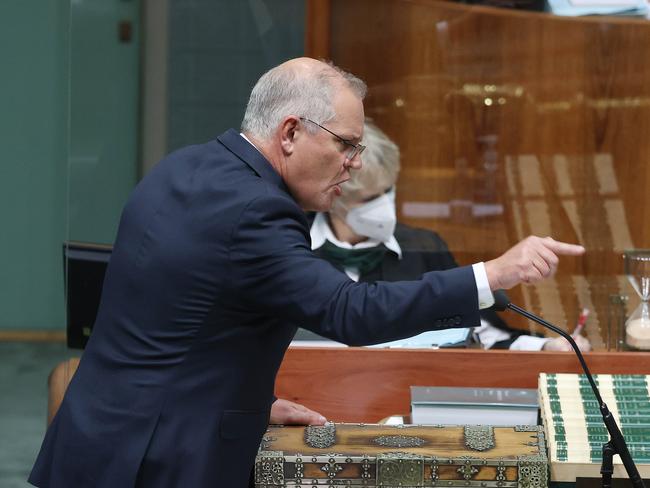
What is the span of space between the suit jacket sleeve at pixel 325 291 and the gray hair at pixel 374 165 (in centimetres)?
153

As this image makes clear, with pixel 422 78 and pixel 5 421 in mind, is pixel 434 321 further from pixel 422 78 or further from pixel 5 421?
pixel 5 421

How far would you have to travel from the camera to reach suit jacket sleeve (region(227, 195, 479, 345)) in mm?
2012

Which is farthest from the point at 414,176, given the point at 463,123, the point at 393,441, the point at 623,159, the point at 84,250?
the point at 393,441

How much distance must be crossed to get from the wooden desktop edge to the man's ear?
2.65 feet

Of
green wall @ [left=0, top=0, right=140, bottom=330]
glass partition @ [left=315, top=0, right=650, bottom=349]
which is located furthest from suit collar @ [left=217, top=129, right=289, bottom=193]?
green wall @ [left=0, top=0, right=140, bottom=330]

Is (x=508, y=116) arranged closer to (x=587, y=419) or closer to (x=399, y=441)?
(x=587, y=419)

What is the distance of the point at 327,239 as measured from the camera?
141 inches

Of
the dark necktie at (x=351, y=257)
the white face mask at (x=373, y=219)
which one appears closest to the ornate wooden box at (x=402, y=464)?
the dark necktie at (x=351, y=257)

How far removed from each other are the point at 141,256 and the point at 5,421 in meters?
3.12

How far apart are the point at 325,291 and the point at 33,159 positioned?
12.2 feet

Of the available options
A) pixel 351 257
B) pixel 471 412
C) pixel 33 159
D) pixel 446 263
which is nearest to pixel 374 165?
pixel 351 257

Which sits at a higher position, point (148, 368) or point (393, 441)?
point (148, 368)

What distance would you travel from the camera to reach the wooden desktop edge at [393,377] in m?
2.84

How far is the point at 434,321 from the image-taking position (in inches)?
80.1
